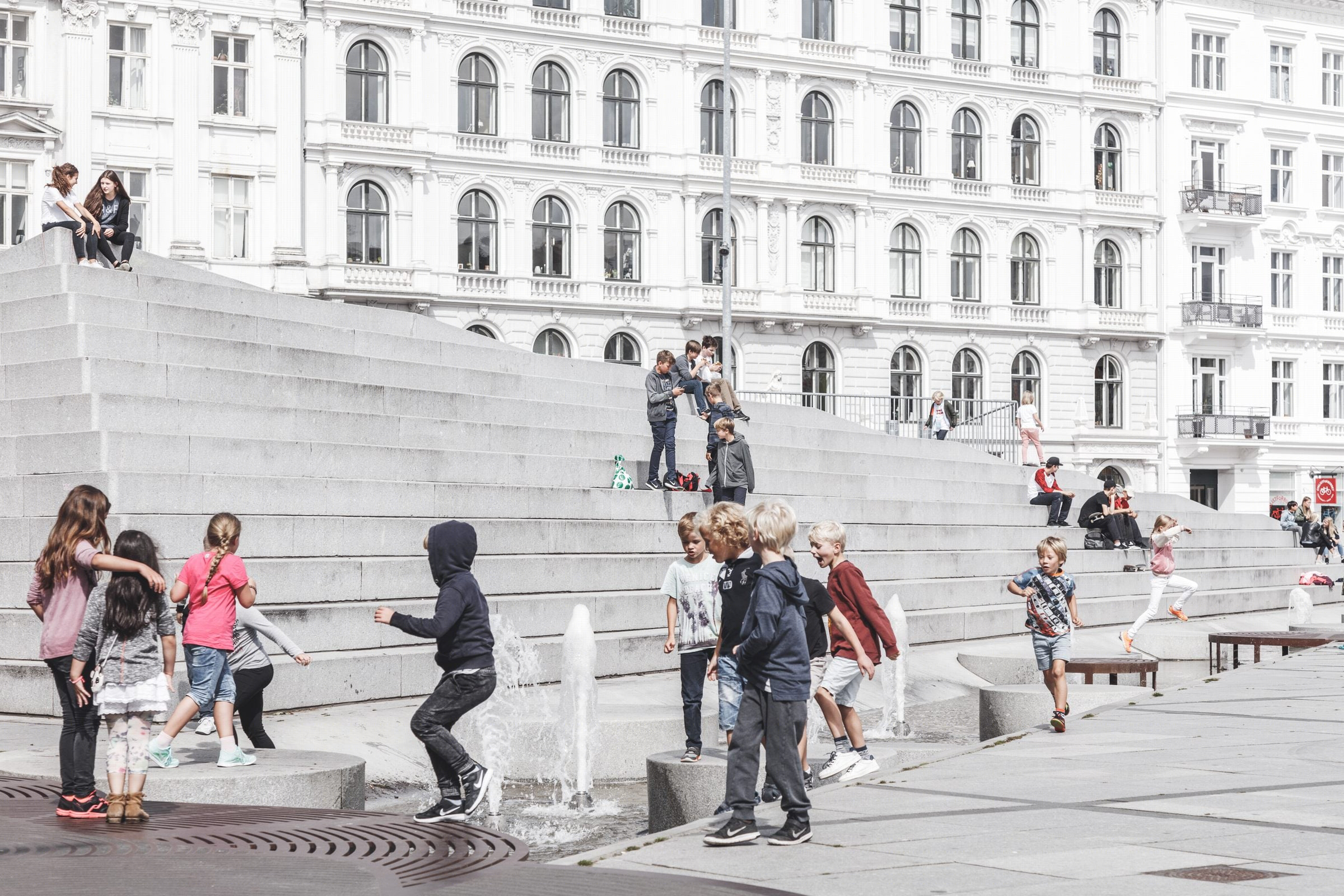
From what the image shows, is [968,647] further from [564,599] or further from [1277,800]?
[1277,800]

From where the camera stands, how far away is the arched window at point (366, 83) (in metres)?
47.0

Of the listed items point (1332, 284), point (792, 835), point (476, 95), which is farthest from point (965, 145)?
point (792, 835)

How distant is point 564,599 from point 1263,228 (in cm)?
4959

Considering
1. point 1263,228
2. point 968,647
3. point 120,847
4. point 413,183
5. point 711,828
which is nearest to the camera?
point 120,847

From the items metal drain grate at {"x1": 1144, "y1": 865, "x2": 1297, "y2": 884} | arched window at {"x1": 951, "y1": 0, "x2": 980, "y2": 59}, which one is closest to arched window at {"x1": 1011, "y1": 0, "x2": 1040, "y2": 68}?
arched window at {"x1": 951, "y1": 0, "x2": 980, "y2": 59}

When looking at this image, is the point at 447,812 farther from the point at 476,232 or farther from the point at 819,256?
the point at 819,256

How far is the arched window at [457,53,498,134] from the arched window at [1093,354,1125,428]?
2257 centimetres

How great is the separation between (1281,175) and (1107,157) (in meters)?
7.34

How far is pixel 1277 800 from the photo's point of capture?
A: 917 cm

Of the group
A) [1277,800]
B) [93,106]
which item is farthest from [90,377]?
[93,106]

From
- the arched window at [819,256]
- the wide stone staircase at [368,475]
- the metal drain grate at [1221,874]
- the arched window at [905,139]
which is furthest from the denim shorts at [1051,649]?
the arched window at [905,139]

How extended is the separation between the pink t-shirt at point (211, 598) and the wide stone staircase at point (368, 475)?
8.87 feet

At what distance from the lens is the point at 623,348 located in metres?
50.3

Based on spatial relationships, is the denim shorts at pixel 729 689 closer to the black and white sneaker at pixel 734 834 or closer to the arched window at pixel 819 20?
the black and white sneaker at pixel 734 834
